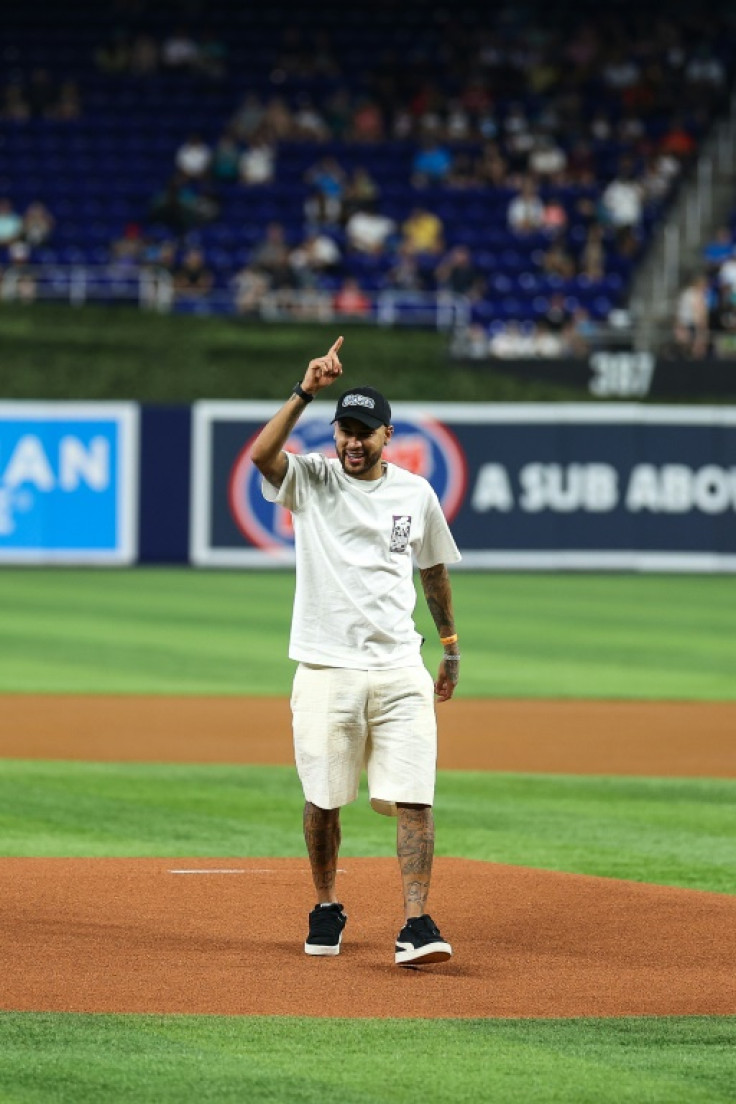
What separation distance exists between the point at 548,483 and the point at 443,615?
2067 cm

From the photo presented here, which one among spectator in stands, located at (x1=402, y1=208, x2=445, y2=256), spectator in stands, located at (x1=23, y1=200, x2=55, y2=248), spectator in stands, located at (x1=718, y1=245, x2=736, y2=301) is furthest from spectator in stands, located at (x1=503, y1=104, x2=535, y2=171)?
spectator in stands, located at (x1=23, y1=200, x2=55, y2=248)

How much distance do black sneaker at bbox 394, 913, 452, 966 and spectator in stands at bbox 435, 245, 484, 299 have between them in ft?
78.3

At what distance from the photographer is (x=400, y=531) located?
281 inches

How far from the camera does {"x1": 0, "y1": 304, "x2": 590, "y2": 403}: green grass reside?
29.4 m

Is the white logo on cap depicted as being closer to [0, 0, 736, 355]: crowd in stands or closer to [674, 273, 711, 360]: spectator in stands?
[674, 273, 711, 360]: spectator in stands

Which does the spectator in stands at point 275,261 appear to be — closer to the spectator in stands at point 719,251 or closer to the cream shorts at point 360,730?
the spectator in stands at point 719,251

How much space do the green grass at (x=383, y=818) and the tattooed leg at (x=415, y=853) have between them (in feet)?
6.76

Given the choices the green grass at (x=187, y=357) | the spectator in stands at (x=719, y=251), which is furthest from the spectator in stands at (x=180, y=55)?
the spectator in stands at (x=719, y=251)

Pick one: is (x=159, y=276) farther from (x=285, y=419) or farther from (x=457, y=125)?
(x=285, y=419)

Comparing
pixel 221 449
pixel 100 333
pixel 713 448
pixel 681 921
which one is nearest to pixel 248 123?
pixel 100 333

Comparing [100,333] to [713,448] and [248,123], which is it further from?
[713,448]

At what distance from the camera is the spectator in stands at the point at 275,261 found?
30.6 metres

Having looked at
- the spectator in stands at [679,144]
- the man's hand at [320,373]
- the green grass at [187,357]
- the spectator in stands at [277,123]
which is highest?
the spectator in stands at [277,123]

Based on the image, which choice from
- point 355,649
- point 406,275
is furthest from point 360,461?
point 406,275
